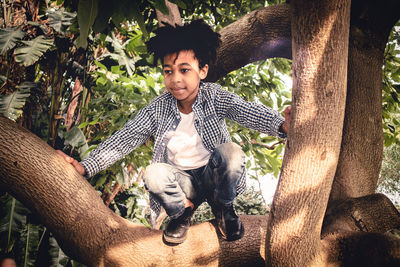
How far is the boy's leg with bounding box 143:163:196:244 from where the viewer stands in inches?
62.9

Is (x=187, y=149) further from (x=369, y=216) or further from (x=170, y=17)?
(x=170, y=17)

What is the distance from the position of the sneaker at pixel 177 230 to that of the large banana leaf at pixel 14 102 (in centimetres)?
235

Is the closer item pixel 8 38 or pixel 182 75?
pixel 182 75

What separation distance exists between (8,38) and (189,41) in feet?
8.38

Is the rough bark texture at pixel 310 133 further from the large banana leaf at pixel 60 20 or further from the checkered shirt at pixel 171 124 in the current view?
the large banana leaf at pixel 60 20

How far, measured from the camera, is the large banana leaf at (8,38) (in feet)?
10.0

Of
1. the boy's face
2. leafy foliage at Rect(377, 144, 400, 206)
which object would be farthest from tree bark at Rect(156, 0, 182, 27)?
leafy foliage at Rect(377, 144, 400, 206)

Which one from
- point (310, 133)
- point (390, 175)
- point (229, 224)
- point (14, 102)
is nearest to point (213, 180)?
point (229, 224)

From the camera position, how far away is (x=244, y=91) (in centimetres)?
331

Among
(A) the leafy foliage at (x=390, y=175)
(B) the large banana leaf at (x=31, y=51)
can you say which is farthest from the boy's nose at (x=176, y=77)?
(A) the leafy foliage at (x=390, y=175)

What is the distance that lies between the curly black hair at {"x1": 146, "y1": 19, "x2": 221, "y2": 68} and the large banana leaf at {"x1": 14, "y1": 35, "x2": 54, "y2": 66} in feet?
5.66

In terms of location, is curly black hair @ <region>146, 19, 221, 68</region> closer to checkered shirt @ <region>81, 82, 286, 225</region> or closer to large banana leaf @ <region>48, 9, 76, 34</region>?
checkered shirt @ <region>81, 82, 286, 225</region>

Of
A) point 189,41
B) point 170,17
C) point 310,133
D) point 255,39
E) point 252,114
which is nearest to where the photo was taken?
point 310,133

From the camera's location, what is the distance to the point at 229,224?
165 cm
